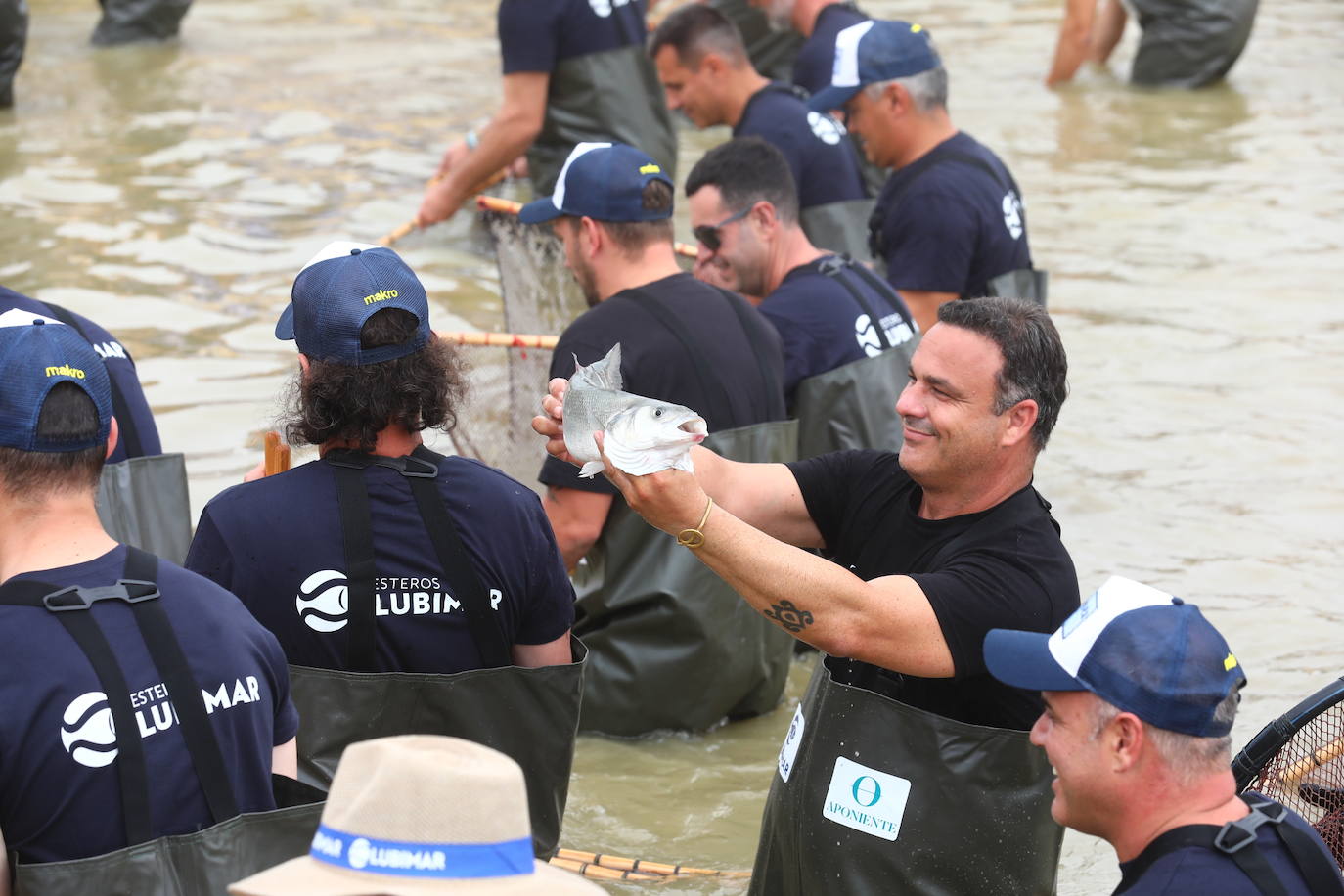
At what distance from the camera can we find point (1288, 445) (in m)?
6.91

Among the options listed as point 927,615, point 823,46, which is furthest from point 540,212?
point 823,46

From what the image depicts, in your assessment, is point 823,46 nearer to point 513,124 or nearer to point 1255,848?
point 513,124

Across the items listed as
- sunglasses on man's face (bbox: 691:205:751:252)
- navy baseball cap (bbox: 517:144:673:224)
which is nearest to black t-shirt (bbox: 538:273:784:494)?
navy baseball cap (bbox: 517:144:673:224)

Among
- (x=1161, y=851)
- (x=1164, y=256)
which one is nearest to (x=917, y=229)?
(x=1161, y=851)

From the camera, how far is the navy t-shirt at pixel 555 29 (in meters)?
7.13

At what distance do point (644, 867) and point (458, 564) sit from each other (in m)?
1.42

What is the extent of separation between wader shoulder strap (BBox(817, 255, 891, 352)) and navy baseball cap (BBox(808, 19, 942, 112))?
1000 mm

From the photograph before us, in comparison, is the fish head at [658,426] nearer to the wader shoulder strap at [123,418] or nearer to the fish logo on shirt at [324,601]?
the fish logo on shirt at [324,601]

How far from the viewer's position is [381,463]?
308 cm

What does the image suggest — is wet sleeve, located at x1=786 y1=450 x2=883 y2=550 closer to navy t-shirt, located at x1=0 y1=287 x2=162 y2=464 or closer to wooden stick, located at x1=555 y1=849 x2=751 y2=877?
wooden stick, located at x1=555 y1=849 x2=751 y2=877

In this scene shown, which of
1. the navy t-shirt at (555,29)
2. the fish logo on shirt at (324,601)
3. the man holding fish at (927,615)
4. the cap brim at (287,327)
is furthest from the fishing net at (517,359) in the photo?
the man holding fish at (927,615)

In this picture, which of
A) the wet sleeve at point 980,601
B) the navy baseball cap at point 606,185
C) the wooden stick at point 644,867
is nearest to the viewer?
the wet sleeve at point 980,601

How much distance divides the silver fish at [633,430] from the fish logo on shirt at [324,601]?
58 cm

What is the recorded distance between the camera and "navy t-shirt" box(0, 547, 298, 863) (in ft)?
7.59
